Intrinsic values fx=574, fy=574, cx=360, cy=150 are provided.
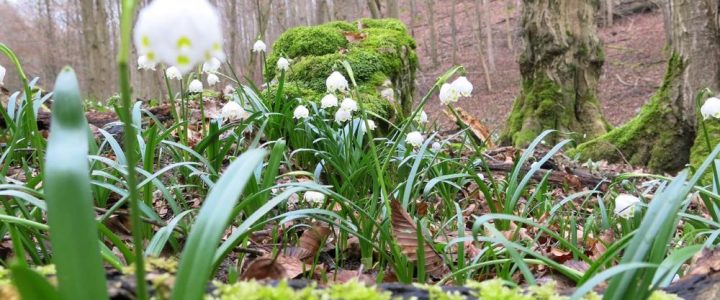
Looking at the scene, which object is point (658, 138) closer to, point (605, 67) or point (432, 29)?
point (605, 67)

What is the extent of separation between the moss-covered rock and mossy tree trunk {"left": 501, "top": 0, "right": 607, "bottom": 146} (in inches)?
70.7

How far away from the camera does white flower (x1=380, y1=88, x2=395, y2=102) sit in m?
4.61

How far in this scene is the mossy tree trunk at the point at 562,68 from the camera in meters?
6.55

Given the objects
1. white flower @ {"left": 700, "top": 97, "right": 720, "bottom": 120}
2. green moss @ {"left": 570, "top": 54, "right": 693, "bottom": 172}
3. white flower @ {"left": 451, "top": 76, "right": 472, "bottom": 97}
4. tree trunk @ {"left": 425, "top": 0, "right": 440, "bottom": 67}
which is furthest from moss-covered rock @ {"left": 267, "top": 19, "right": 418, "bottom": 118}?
tree trunk @ {"left": 425, "top": 0, "right": 440, "bottom": 67}

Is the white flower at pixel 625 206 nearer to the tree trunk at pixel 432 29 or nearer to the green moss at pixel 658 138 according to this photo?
the green moss at pixel 658 138

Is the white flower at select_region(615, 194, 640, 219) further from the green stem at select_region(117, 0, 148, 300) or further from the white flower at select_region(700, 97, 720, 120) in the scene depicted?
the green stem at select_region(117, 0, 148, 300)

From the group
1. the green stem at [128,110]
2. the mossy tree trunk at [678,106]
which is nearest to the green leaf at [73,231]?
the green stem at [128,110]

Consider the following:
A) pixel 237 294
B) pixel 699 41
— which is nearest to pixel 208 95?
pixel 699 41

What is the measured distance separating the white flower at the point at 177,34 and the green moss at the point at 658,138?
14.8 feet

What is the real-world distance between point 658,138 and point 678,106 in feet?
1.19

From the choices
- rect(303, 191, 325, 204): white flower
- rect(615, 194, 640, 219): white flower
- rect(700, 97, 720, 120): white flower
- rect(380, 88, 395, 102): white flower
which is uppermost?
rect(380, 88, 395, 102): white flower

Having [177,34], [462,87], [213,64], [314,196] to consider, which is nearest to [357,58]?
[462,87]

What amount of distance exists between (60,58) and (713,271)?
27048 mm

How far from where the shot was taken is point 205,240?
28.7 inches
